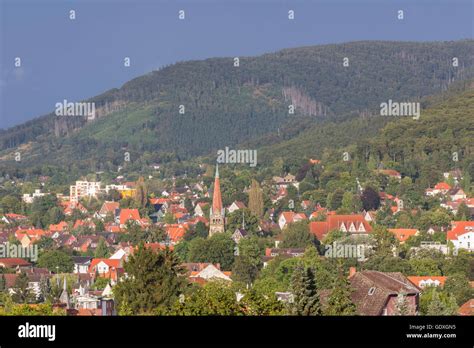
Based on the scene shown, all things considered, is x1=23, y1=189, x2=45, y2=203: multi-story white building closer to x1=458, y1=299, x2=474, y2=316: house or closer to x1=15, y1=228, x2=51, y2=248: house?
x1=15, y1=228, x2=51, y2=248: house

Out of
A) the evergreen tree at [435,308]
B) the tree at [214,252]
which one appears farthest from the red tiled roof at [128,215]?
the evergreen tree at [435,308]

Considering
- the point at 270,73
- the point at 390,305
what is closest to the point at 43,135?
the point at 270,73

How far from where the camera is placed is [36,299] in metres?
37.5

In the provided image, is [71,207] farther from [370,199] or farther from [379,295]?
[379,295]

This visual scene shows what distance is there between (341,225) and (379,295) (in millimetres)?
40875

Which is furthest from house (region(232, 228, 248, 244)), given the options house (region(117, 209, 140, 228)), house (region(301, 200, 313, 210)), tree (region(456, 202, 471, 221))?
house (region(301, 200, 313, 210))

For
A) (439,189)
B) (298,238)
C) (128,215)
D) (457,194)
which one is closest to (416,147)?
(439,189)

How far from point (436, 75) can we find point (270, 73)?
2197 centimetres

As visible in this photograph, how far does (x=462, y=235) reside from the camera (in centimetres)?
5903

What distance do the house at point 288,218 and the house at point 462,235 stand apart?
1284 cm

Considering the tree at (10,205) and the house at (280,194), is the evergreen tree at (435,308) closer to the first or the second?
the house at (280,194)

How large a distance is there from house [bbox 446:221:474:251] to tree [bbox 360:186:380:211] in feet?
51.5

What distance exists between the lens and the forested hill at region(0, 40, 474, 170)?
147750 millimetres
